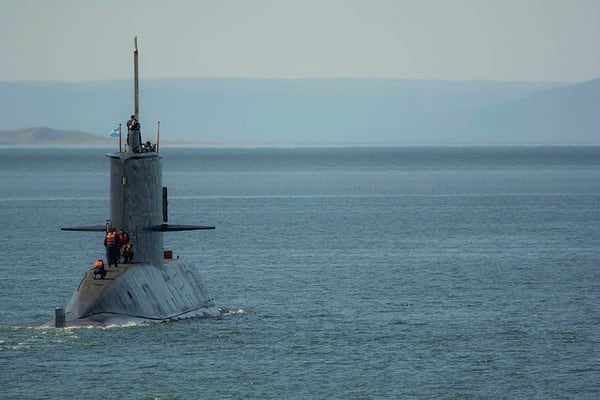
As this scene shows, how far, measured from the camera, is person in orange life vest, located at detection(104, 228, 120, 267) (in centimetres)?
4375

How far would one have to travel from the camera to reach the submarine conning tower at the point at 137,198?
44156 mm

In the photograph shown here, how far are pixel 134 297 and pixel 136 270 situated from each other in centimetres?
111

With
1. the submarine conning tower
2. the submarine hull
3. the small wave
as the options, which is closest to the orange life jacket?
the submarine conning tower

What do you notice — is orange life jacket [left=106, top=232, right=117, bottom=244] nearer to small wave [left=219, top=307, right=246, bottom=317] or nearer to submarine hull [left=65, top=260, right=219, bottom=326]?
submarine hull [left=65, top=260, right=219, bottom=326]

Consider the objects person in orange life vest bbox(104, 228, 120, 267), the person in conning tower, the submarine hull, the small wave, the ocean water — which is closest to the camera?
the ocean water

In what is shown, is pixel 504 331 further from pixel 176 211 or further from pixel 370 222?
pixel 176 211

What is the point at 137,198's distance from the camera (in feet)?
146

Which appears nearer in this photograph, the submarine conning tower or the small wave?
the submarine conning tower

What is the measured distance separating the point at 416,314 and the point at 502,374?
1150 centimetres

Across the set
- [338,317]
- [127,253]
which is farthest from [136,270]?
[338,317]

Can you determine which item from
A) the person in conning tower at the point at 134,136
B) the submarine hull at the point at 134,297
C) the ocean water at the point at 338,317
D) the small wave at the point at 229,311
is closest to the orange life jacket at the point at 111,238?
the submarine hull at the point at 134,297

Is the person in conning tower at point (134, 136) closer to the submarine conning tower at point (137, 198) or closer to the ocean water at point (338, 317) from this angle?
the submarine conning tower at point (137, 198)

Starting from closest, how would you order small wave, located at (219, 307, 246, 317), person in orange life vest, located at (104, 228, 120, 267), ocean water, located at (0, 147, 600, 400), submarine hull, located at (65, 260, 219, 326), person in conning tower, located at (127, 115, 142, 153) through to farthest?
ocean water, located at (0, 147, 600, 400) → submarine hull, located at (65, 260, 219, 326) → person in orange life vest, located at (104, 228, 120, 267) → person in conning tower, located at (127, 115, 142, 153) → small wave, located at (219, 307, 246, 317)

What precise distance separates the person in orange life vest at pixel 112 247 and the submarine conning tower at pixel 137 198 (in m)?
0.57
